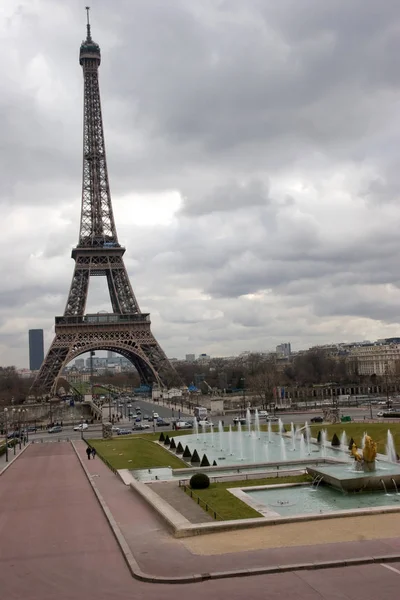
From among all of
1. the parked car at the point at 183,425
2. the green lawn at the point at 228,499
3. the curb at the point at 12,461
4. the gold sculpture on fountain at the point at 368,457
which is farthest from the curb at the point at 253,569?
the parked car at the point at 183,425

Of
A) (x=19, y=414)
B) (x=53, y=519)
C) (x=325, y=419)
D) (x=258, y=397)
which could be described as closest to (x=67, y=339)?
(x=19, y=414)

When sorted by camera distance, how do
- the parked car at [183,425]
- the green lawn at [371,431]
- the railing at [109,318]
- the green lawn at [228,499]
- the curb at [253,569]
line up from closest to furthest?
the curb at [253,569] < the green lawn at [228,499] < the green lawn at [371,431] < the parked car at [183,425] < the railing at [109,318]

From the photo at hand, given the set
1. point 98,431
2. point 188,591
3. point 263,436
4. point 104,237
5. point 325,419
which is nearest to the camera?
point 188,591

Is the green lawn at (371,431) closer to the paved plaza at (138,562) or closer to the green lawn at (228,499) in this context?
the green lawn at (228,499)

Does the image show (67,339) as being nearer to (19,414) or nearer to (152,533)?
(19,414)

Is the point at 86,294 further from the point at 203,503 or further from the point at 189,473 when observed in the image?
the point at 203,503

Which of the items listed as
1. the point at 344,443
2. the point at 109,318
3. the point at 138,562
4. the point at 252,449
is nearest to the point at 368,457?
the point at 138,562
